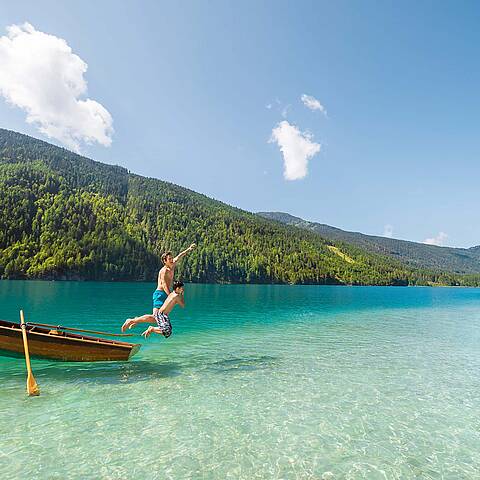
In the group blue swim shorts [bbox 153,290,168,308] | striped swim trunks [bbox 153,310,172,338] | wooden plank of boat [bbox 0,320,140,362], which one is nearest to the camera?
striped swim trunks [bbox 153,310,172,338]

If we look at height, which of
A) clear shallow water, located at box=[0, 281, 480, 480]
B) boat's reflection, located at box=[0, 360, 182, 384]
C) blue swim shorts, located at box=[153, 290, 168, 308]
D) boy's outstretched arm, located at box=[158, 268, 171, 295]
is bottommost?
boat's reflection, located at box=[0, 360, 182, 384]

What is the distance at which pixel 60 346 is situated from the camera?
60.8 feet

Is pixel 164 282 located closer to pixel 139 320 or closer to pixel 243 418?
pixel 139 320

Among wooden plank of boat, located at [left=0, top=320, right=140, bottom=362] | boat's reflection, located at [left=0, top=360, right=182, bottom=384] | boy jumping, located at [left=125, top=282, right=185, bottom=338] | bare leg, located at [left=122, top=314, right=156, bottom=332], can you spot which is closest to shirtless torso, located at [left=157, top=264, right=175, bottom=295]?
boy jumping, located at [left=125, top=282, right=185, bottom=338]

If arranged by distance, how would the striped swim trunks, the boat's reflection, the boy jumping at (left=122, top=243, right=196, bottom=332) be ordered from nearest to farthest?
the boy jumping at (left=122, top=243, right=196, bottom=332)
the striped swim trunks
the boat's reflection

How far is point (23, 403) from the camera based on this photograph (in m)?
13.3

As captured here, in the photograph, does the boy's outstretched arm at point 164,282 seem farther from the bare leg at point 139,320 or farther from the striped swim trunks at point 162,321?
the bare leg at point 139,320

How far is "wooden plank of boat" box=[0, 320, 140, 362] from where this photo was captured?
17847mm

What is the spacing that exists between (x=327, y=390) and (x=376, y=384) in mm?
3107

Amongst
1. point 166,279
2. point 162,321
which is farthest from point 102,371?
point 166,279

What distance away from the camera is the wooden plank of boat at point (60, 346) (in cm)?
1785

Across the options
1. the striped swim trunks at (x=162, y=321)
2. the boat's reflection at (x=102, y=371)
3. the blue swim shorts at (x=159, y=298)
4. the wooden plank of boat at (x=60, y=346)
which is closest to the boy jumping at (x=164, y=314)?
the striped swim trunks at (x=162, y=321)

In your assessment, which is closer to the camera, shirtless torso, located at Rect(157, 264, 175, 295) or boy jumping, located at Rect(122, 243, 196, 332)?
boy jumping, located at Rect(122, 243, 196, 332)

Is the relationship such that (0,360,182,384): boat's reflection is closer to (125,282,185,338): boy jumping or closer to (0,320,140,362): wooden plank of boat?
(0,320,140,362): wooden plank of boat
